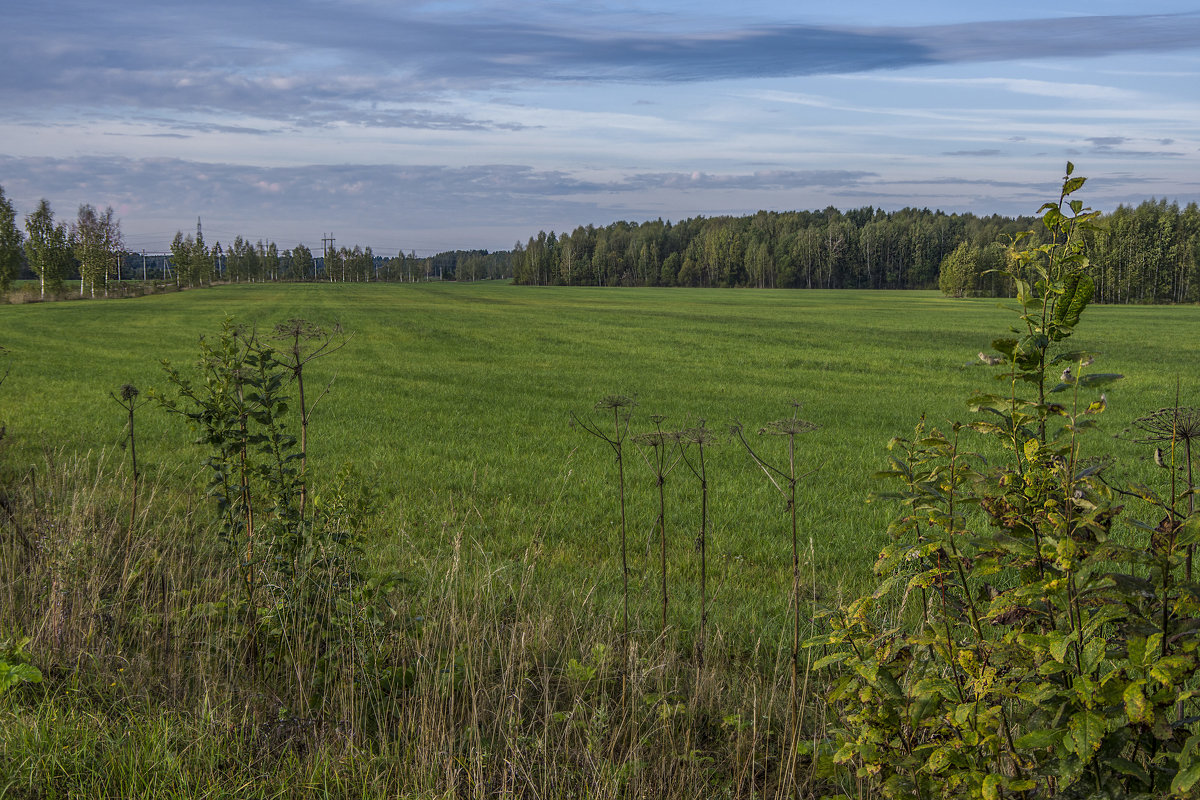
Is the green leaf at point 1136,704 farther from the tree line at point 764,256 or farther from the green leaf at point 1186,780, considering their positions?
the tree line at point 764,256

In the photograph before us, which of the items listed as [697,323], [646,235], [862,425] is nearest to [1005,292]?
[697,323]

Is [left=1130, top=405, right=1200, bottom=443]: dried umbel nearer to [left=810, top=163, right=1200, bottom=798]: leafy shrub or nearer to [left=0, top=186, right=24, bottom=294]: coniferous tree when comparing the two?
[left=810, top=163, right=1200, bottom=798]: leafy shrub

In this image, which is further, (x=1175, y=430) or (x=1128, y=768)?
(x=1175, y=430)

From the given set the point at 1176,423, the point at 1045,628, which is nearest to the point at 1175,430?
the point at 1176,423

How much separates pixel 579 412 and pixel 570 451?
5414 millimetres

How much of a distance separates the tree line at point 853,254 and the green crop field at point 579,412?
237ft

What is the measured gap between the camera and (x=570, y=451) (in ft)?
39.8

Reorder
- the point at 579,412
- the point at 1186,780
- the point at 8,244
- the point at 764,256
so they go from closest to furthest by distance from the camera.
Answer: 1. the point at 1186,780
2. the point at 579,412
3. the point at 8,244
4. the point at 764,256

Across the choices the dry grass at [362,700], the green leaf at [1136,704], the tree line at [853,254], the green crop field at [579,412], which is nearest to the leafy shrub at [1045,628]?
the green leaf at [1136,704]

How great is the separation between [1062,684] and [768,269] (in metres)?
158

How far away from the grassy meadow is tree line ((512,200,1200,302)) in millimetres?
74565

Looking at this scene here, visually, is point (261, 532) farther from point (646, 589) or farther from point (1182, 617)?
point (1182, 617)

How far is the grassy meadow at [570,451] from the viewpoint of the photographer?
5738 mm

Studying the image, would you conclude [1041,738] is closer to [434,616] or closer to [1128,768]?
[1128,768]
